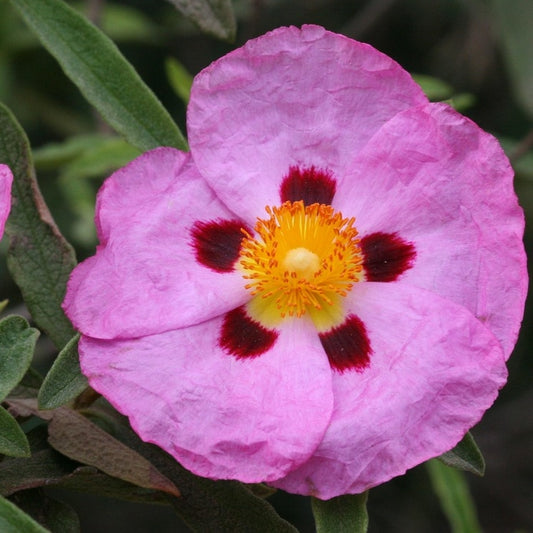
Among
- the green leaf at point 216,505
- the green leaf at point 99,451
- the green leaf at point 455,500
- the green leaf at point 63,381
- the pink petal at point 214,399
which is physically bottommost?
the green leaf at point 455,500

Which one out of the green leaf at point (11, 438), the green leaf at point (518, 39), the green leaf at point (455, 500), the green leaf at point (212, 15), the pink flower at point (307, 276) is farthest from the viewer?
the green leaf at point (518, 39)

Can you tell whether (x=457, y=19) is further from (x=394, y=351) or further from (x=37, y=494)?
(x=37, y=494)

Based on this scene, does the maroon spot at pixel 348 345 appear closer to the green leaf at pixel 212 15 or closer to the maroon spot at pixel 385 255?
the maroon spot at pixel 385 255

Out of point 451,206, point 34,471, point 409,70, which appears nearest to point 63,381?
point 34,471

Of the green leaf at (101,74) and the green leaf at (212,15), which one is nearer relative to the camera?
the green leaf at (101,74)

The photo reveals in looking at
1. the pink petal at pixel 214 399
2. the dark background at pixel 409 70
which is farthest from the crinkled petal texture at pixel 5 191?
the dark background at pixel 409 70

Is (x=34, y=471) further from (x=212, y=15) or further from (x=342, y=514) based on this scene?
(x=212, y=15)

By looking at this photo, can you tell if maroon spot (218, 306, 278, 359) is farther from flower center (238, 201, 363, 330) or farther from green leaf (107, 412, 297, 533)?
green leaf (107, 412, 297, 533)
